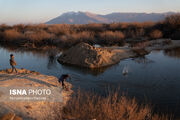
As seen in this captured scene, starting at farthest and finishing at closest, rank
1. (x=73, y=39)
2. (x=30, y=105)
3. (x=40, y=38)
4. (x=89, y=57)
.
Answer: (x=40, y=38), (x=73, y=39), (x=89, y=57), (x=30, y=105)

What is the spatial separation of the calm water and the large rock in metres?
0.78

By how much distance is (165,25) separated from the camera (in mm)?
30953

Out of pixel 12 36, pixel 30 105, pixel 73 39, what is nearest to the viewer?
pixel 30 105

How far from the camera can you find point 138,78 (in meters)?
10.2

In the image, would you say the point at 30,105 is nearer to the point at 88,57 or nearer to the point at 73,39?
the point at 88,57

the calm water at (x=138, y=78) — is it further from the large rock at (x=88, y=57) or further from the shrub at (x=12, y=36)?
the shrub at (x=12, y=36)

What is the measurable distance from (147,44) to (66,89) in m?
14.8

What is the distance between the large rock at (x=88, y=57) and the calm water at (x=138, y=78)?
30.5 inches

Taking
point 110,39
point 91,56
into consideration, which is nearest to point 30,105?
point 91,56

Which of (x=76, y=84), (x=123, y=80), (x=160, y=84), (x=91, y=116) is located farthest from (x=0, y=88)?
(x=160, y=84)

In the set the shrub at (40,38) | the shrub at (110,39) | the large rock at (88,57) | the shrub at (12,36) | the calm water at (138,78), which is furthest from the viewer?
the shrub at (12,36)

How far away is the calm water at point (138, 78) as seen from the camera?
783 cm

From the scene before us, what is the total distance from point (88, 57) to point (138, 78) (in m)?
4.48

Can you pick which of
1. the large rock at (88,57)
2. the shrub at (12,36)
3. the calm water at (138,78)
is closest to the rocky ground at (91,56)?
the large rock at (88,57)
